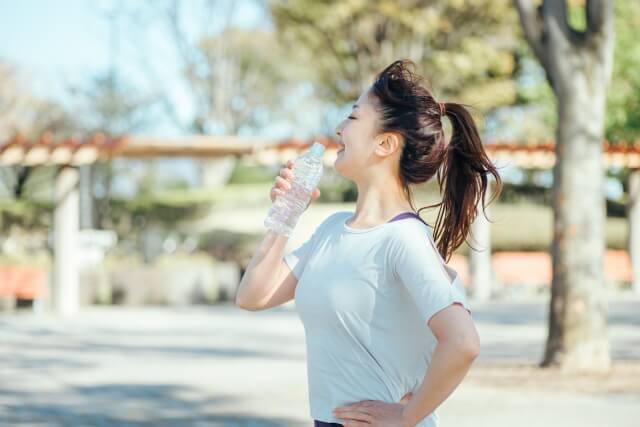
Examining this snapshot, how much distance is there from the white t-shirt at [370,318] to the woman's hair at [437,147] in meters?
0.18

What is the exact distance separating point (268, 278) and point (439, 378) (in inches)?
25.7

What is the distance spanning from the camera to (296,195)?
2.70m

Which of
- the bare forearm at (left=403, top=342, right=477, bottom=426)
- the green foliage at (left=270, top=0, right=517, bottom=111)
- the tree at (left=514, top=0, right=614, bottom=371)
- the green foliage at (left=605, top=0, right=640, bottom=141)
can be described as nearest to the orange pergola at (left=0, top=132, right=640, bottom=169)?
the tree at (left=514, top=0, right=614, bottom=371)

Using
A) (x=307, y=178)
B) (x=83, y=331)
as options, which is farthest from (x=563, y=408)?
(x=83, y=331)

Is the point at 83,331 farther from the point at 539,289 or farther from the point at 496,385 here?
the point at 539,289

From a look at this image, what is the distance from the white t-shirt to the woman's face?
0.17m

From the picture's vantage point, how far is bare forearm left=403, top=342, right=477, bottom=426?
2332mm

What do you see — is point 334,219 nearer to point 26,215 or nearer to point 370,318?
point 370,318

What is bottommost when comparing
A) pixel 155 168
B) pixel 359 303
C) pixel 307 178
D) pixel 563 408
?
pixel 563 408

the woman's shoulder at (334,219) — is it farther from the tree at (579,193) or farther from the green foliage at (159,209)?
the green foliage at (159,209)

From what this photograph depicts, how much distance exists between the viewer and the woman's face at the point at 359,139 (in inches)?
104

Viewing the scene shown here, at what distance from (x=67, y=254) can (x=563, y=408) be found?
41.5 ft

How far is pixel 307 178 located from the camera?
8.83 feet

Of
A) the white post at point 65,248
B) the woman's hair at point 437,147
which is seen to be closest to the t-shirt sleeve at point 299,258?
the woman's hair at point 437,147
